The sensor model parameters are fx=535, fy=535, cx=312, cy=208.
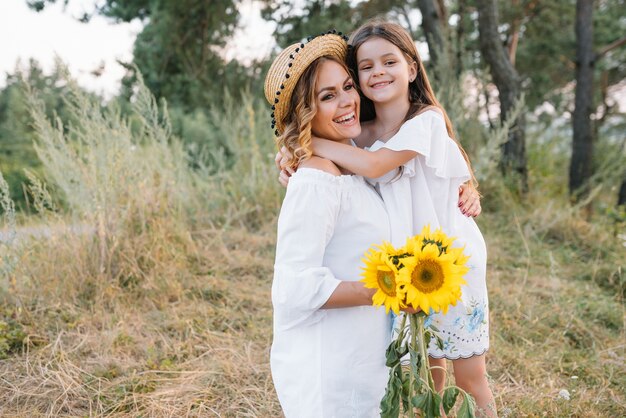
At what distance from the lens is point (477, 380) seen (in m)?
1.99

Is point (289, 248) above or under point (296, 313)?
above

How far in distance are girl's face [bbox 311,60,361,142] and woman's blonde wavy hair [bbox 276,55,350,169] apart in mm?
20

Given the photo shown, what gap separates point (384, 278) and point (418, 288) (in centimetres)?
10

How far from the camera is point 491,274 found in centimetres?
425

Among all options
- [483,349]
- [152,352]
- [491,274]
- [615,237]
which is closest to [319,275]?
[483,349]

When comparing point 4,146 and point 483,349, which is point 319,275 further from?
point 4,146

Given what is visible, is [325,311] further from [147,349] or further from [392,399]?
[147,349]

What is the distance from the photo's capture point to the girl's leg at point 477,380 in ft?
6.43

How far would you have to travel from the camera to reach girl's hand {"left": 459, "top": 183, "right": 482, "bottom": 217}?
2.07 meters

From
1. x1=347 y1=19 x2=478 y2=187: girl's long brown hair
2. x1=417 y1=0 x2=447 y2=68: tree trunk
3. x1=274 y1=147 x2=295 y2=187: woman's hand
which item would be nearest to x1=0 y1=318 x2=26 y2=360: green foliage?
x1=274 y1=147 x2=295 y2=187: woman's hand

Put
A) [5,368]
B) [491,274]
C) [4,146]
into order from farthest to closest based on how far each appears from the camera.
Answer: [4,146]
[491,274]
[5,368]

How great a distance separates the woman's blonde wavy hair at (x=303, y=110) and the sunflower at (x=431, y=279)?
0.65 metres

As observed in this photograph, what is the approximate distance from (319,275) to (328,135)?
594mm

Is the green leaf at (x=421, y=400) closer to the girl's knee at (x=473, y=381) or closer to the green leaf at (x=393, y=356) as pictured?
the green leaf at (x=393, y=356)
